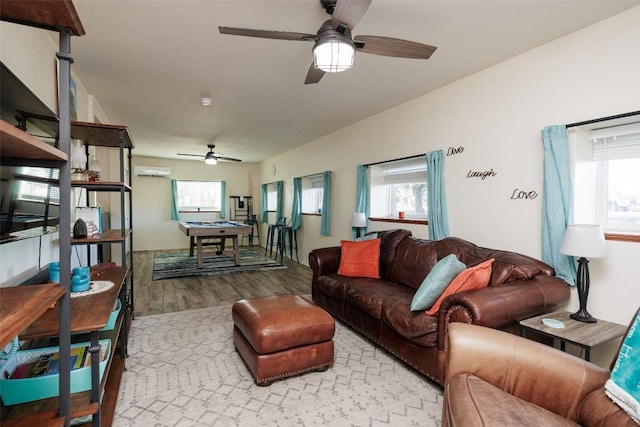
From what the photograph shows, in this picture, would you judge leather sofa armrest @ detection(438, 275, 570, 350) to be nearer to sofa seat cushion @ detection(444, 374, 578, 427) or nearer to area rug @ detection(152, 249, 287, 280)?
sofa seat cushion @ detection(444, 374, 578, 427)

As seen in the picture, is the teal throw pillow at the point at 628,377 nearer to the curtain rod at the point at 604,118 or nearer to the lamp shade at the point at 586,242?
the lamp shade at the point at 586,242

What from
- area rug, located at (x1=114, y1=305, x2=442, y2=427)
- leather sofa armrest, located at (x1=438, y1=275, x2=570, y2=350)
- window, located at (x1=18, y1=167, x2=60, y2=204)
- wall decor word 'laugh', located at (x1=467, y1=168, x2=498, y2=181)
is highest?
wall decor word 'laugh', located at (x1=467, y1=168, x2=498, y2=181)

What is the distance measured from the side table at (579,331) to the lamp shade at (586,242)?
0.43m

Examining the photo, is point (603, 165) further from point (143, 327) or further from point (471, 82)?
point (143, 327)

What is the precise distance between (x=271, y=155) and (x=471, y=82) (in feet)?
18.3

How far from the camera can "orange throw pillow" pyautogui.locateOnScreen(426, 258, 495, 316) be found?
7.14 feet

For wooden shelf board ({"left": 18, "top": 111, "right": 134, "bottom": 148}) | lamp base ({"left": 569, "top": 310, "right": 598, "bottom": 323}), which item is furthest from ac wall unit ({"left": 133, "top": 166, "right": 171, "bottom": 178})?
lamp base ({"left": 569, "top": 310, "right": 598, "bottom": 323})

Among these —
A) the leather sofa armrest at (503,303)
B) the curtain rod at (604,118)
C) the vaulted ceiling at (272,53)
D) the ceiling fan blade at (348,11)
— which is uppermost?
the vaulted ceiling at (272,53)

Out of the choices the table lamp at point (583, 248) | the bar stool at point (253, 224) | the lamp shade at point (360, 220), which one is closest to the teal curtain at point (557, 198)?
the table lamp at point (583, 248)

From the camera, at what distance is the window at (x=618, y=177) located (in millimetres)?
2166

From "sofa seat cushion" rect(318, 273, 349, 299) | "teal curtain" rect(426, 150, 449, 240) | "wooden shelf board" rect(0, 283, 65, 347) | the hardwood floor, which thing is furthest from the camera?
the hardwood floor

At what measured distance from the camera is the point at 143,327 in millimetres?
3088

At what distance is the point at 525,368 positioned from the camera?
138 centimetres

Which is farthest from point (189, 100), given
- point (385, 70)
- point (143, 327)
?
point (143, 327)
